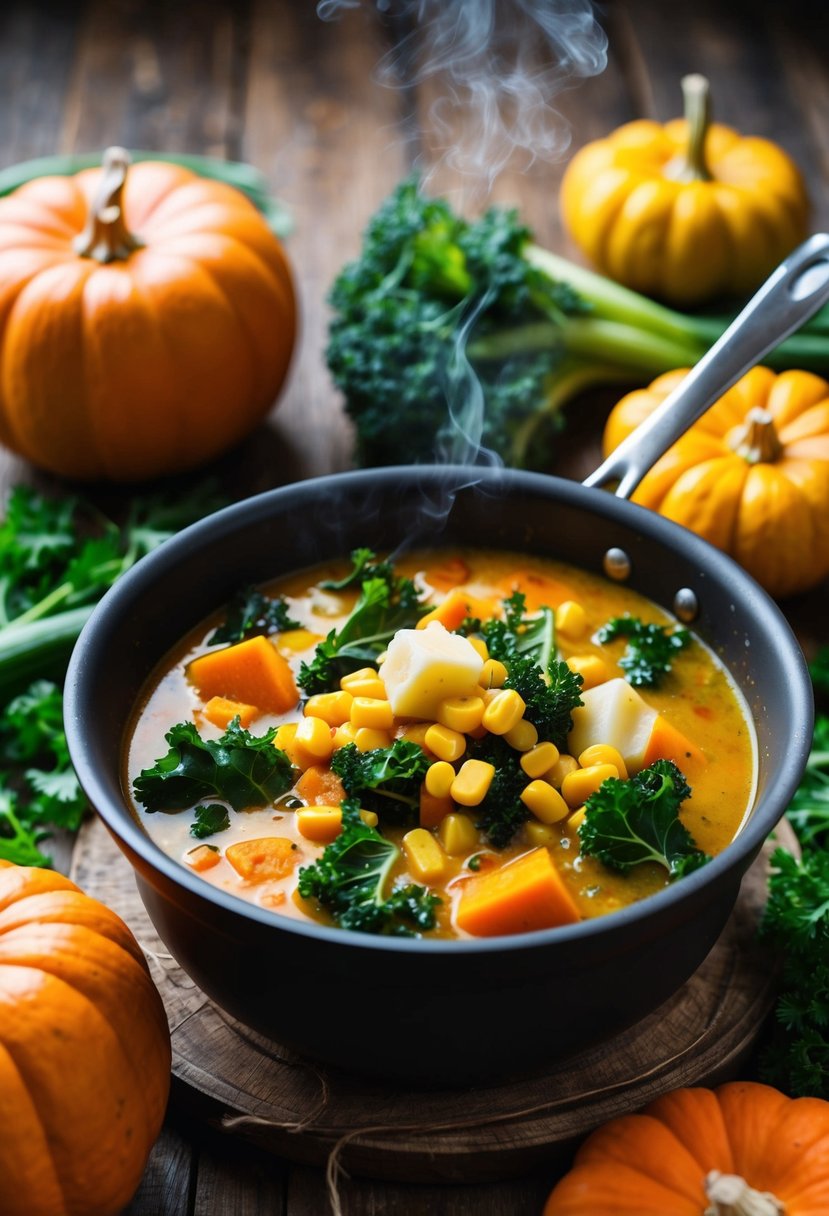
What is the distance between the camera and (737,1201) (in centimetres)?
237

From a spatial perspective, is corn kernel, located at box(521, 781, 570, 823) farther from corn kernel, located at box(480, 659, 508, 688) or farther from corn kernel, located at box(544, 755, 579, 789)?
corn kernel, located at box(480, 659, 508, 688)

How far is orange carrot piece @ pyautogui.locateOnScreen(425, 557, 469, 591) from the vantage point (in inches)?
137

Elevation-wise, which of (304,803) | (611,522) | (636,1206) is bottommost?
(636,1206)

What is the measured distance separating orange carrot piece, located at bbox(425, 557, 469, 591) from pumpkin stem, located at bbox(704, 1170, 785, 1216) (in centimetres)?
158

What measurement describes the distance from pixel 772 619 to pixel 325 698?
996 mm

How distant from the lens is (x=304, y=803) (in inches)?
111

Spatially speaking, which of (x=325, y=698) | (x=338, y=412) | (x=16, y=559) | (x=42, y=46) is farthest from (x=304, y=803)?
(x=42, y=46)

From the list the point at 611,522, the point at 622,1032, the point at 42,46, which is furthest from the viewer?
the point at 42,46

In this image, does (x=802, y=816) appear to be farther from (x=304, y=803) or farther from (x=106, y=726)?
(x=106, y=726)

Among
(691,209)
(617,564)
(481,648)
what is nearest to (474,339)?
(691,209)

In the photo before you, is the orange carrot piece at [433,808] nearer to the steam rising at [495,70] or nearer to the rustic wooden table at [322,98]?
the rustic wooden table at [322,98]

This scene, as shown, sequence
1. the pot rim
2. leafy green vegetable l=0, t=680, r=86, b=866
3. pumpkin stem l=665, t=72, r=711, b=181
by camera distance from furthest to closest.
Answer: pumpkin stem l=665, t=72, r=711, b=181
leafy green vegetable l=0, t=680, r=86, b=866
the pot rim

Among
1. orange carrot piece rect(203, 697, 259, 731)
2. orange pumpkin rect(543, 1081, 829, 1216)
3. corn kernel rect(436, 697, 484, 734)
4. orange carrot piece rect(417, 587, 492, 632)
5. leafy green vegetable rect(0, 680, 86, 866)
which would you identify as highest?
corn kernel rect(436, 697, 484, 734)

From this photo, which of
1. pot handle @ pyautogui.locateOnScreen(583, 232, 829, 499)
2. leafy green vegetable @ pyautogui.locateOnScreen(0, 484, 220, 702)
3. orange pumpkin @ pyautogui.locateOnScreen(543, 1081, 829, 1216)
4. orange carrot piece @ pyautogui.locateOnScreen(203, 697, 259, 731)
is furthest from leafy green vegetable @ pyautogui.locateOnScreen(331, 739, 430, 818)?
leafy green vegetable @ pyautogui.locateOnScreen(0, 484, 220, 702)
